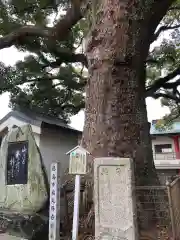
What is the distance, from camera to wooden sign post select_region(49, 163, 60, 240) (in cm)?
444

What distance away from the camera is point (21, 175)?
533cm

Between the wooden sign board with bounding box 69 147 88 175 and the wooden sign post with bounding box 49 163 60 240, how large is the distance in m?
0.26

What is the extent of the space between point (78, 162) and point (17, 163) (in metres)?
1.50

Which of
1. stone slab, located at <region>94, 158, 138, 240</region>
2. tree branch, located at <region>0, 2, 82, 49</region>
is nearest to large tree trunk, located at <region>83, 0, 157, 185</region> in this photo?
tree branch, located at <region>0, 2, 82, 49</region>

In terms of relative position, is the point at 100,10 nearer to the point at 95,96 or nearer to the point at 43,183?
the point at 95,96

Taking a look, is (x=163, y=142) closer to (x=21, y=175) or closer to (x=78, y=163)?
(x=21, y=175)

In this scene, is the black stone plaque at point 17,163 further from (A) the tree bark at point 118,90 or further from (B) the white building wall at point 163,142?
(B) the white building wall at point 163,142

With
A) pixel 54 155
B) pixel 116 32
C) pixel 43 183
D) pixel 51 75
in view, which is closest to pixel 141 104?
pixel 116 32

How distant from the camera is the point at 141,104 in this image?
20.9 ft

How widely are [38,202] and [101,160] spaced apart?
150 cm

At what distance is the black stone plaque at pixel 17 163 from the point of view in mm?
5305

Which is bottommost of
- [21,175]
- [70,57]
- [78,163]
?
[21,175]


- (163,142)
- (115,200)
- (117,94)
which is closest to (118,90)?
(117,94)

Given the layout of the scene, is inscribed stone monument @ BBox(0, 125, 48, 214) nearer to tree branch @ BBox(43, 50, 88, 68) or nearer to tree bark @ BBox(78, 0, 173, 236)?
tree bark @ BBox(78, 0, 173, 236)
